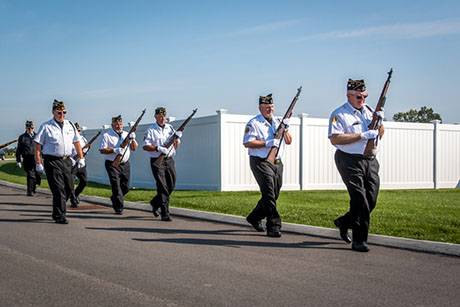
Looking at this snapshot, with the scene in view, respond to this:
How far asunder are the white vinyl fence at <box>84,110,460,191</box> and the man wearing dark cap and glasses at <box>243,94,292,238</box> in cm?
917

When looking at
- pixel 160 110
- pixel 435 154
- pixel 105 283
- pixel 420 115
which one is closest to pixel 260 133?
pixel 160 110

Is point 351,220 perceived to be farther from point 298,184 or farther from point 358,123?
point 298,184

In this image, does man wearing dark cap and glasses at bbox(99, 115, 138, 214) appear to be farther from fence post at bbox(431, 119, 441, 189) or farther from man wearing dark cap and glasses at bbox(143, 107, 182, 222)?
fence post at bbox(431, 119, 441, 189)

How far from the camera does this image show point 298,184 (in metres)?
20.3

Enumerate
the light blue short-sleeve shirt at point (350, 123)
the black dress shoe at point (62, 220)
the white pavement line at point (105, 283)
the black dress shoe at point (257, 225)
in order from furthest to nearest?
1. the black dress shoe at point (62, 220)
2. the black dress shoe at point (257, 225)
3. the light blue short-sleeve shirt at point (350, 123)
4. the white pavement line at point (105, 283)

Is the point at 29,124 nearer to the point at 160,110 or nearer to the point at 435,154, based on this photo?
the point at 160,110

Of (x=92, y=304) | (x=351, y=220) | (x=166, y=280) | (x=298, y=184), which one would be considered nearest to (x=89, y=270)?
(x=166, y=280)

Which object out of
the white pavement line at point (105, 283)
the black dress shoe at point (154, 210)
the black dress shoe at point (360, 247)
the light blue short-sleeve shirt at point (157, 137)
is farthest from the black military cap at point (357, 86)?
the black dress shoe at point (154, 210)

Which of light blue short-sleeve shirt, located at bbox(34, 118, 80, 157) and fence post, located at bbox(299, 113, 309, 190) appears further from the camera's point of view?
fence post, located at bbox(299, 113, 309, 190)

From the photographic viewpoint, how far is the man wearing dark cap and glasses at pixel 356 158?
7.94 m

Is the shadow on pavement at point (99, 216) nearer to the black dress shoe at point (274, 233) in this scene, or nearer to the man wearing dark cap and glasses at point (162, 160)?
the man wearing dark cap and glasses at point (162, 160)

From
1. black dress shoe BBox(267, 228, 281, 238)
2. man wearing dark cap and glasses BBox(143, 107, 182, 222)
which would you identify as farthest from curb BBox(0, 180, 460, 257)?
man wearing dark cap and glasses BBox(143, 107, 182, 222)

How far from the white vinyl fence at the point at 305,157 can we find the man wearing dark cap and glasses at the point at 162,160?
7022mm

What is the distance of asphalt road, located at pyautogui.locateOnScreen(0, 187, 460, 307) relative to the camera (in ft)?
17.7
